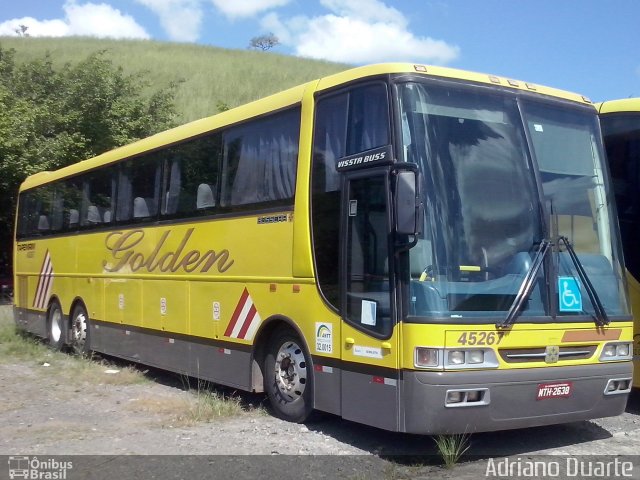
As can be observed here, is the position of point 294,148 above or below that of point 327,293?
above

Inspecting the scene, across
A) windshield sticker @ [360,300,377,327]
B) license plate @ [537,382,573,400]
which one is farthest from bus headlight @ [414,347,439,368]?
license plate @ [537,382,573,400]

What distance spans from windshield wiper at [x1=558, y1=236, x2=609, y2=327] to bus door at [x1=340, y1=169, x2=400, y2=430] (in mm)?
1737

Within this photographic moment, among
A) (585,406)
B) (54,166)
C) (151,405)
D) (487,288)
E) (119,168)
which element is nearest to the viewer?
(487,288)

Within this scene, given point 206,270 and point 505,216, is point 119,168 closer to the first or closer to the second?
point 206,270

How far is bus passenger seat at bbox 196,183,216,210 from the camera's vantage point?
980cm

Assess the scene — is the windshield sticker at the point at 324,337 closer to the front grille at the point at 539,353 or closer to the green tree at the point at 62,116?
the front grille at the point at 539,353

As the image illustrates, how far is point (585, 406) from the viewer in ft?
23.4

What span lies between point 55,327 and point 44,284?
107cm

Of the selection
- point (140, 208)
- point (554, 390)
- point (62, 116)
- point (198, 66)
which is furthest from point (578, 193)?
point (198, 66)

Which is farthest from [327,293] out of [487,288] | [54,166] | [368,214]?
[54,166]

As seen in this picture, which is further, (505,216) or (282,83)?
(282,83)

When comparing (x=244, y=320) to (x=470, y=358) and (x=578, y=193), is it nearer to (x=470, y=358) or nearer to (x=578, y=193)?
(x=470, y=358)

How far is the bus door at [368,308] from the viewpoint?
666 centimetres

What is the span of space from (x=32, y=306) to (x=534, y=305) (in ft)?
41.3
